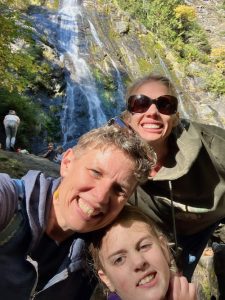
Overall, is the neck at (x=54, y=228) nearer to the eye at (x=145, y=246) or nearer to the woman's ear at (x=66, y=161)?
the woman's ear at (x=66, y=161)

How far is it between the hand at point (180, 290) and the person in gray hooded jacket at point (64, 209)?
1.51ft

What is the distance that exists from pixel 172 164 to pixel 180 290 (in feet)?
3.20

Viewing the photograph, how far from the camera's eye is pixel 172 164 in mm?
2703

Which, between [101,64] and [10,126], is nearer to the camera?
[10,126]

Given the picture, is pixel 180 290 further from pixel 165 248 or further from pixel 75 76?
pixel 75 76

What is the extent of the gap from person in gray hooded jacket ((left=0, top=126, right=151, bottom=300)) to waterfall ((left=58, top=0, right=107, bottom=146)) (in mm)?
16163

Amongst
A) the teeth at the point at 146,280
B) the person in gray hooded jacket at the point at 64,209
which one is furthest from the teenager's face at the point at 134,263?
the person in gray hooded jacket at the point at 64,209

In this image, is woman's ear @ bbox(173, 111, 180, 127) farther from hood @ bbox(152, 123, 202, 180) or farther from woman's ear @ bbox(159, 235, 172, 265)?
woman's ear @ bbox(159, 235, 172, 265)

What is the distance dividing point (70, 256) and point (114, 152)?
65 centimetres

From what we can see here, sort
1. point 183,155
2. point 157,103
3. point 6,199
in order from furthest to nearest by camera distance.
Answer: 1. point 157,103
2. point 183,155
3. point 6,199

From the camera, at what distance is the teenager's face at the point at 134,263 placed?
193 centimetres

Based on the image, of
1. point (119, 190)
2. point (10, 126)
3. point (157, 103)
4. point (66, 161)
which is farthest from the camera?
point (10, 126)

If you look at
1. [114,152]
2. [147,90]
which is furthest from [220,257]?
[114,152]

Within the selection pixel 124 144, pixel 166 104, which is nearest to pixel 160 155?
pixel 166 104
